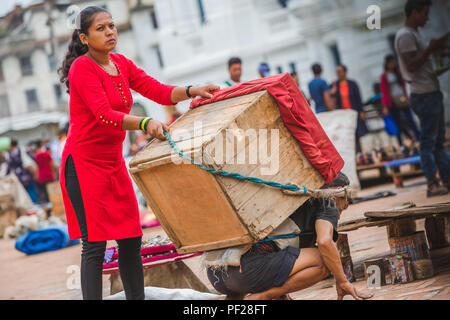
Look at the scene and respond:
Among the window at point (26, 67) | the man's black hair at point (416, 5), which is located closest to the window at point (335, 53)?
the man's black hair at point (416, 5)

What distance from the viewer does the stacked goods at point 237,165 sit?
3.30 metres

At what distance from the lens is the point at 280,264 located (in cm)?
346

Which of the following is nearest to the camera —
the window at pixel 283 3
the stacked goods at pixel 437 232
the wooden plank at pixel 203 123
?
the wooden plank at pixel 203 123

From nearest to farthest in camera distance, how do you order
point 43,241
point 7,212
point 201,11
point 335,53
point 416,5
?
point 416,5
point 43,241
point 7,212
point 335,53
point 201,11

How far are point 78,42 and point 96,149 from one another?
622mm

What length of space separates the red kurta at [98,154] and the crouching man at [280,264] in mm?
558

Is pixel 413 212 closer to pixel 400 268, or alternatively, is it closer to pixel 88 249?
pixel 400 268

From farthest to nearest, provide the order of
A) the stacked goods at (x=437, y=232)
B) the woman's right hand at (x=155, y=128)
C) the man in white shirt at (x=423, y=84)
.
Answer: the man in white shirt at (x=423, y=84) < the stacked goods at (x=437, y=232) < the woman's right hand at (x=155, y=128)

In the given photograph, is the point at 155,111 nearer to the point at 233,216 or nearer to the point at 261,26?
the point at 261,26

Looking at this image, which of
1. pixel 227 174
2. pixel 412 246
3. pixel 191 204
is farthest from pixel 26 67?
pixel 227 174

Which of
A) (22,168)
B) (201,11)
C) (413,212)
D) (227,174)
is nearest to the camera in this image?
(227,174)

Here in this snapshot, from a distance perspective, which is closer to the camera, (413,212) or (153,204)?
(153,204)

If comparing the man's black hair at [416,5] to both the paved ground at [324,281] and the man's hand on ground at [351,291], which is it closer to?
the paved ground at [324,281]
